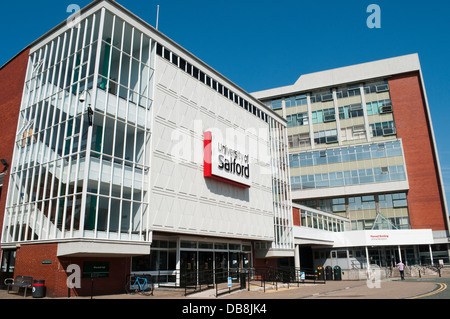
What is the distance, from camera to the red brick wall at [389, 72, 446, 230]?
47.0m

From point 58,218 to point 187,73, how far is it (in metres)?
12.9

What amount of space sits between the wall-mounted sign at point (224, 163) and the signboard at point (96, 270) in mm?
9072

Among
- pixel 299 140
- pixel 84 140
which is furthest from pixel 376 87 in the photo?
pixel 84 140

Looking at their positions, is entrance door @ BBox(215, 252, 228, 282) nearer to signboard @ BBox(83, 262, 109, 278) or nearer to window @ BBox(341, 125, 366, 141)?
signboard @ BBox(83, 262, 109, 278)

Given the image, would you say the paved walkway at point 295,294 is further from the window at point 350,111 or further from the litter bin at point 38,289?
the window at point 350,111

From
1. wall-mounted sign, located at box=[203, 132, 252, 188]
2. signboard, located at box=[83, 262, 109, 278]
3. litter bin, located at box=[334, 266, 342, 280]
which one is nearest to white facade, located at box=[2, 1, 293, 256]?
wall-mounted sign, located at box=[203, 132, 252, 188]

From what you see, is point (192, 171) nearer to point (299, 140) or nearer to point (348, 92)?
point (299, 140)

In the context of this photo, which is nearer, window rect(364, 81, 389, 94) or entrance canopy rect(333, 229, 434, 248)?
entrance canopy rect(333, 229, 434, 248)

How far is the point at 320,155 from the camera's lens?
179ft

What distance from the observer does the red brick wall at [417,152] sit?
47031mm

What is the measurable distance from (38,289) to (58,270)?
1107mm

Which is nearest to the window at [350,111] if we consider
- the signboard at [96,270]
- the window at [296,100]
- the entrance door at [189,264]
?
the window at [296,100]

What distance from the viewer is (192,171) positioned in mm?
23969

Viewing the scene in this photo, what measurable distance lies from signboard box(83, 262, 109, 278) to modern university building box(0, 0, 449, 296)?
5cm
